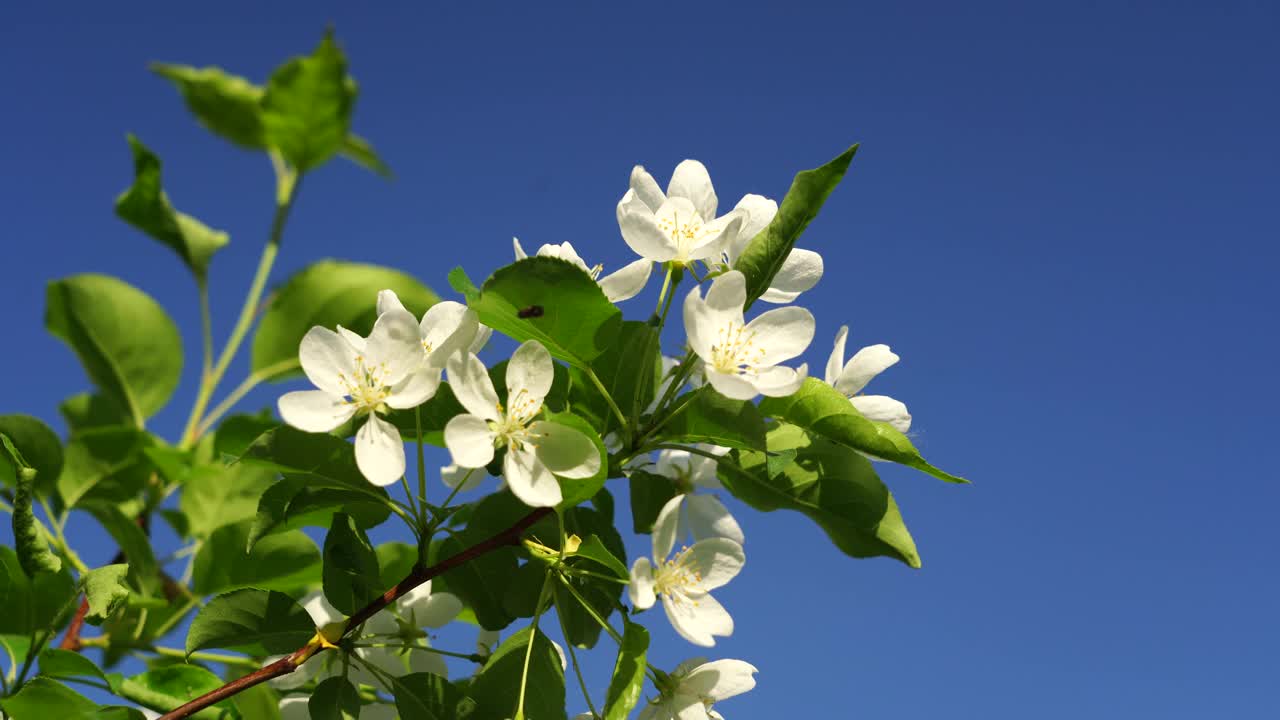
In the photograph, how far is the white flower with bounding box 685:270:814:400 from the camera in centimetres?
110

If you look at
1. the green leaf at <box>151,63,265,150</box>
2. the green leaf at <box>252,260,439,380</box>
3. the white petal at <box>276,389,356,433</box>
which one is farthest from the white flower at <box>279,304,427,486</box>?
the green leaf at <box>151,63,265,150</box>

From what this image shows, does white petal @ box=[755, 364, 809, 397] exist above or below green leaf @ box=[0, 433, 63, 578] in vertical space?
above

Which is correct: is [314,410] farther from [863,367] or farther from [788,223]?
[863,367]

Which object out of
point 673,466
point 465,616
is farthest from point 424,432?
point 465,616

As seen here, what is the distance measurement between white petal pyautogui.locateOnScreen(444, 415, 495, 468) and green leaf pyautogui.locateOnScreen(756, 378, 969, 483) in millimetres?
351

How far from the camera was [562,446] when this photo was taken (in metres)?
1.11

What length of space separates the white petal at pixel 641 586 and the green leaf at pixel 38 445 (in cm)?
148

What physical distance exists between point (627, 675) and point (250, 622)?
1.57 ft

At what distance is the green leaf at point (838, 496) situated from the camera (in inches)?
45.3

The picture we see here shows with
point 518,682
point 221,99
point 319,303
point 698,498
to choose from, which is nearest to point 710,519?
point 698,498

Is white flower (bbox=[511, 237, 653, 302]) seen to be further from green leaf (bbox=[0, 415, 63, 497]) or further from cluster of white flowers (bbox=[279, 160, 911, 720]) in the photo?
green leaf (bbox=[0, 415, 63, 497])

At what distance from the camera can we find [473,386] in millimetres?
1149

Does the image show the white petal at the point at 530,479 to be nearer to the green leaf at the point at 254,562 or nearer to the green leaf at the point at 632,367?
the green leaf at the point at 632,367

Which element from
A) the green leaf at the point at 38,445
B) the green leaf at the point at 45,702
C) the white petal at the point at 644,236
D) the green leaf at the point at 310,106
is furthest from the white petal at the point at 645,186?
the green leaf at the point at 310,106
